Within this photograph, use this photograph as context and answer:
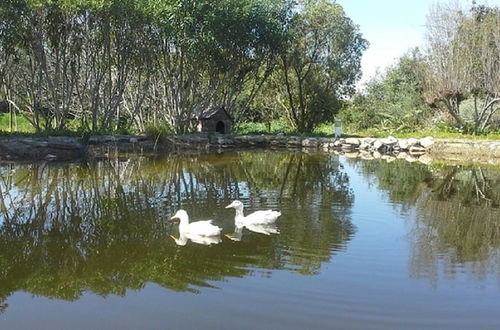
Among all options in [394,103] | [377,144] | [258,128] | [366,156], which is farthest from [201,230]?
[258,128]

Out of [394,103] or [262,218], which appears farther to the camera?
[394,103]

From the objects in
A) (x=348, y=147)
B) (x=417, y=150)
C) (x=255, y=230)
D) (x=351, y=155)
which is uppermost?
(x=348, y=147)

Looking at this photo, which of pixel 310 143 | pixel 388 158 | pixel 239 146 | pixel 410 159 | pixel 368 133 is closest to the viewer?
pixel 410 159

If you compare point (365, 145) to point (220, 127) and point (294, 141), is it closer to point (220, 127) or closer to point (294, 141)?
point (294, 141)

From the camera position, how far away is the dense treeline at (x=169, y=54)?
2725cm

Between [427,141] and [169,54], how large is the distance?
16.6 m

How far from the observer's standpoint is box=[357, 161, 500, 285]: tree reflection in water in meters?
8.14

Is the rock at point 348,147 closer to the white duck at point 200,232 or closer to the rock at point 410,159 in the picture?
the rock at point 410,159

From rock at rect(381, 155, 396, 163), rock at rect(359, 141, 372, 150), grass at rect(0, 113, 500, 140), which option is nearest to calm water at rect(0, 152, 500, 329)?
rock at rect(381, 155, 396, 163)

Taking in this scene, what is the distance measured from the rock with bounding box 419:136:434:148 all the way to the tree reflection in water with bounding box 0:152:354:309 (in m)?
12.1

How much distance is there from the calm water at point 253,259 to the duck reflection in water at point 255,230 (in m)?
0.21

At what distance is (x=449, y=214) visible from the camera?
12.1m

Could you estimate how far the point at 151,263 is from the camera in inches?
317

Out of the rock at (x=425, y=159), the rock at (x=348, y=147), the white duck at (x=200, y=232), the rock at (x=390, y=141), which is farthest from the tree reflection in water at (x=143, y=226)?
the rock at (x=348, y=147)
